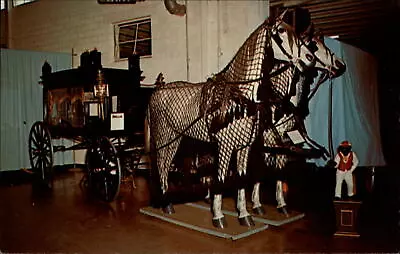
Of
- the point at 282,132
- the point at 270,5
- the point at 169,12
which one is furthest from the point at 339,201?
the point at 169,12

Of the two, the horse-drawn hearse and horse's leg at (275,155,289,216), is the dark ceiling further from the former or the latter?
the horse-drawn hearse

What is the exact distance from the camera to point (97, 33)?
3873mm

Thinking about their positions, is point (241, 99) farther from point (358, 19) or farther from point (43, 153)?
point (43, 153)

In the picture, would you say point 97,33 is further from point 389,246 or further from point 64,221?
point 389,246

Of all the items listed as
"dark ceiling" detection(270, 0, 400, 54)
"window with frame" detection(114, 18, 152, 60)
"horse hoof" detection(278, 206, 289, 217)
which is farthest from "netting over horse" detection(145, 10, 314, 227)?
"window with frame" detection(114, 18, 152, 60)

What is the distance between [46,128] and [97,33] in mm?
1195

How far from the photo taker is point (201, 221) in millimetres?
2930

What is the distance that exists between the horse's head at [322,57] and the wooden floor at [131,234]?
1047 mm

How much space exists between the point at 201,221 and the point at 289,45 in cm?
134

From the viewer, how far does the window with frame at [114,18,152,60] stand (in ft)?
12.4

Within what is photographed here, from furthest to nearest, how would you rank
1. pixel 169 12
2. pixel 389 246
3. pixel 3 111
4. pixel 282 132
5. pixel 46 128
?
pixel 3 111
pixel 46 128
pixel 169 12
pixel 282 132
pixel 389 246

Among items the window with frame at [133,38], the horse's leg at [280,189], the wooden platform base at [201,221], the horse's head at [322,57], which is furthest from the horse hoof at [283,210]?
the window with frame at [133,38]

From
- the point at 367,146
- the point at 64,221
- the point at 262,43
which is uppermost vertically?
the point at 262,43

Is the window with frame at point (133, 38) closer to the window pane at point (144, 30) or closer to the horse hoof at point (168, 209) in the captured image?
the window pane at point (144, 30)
